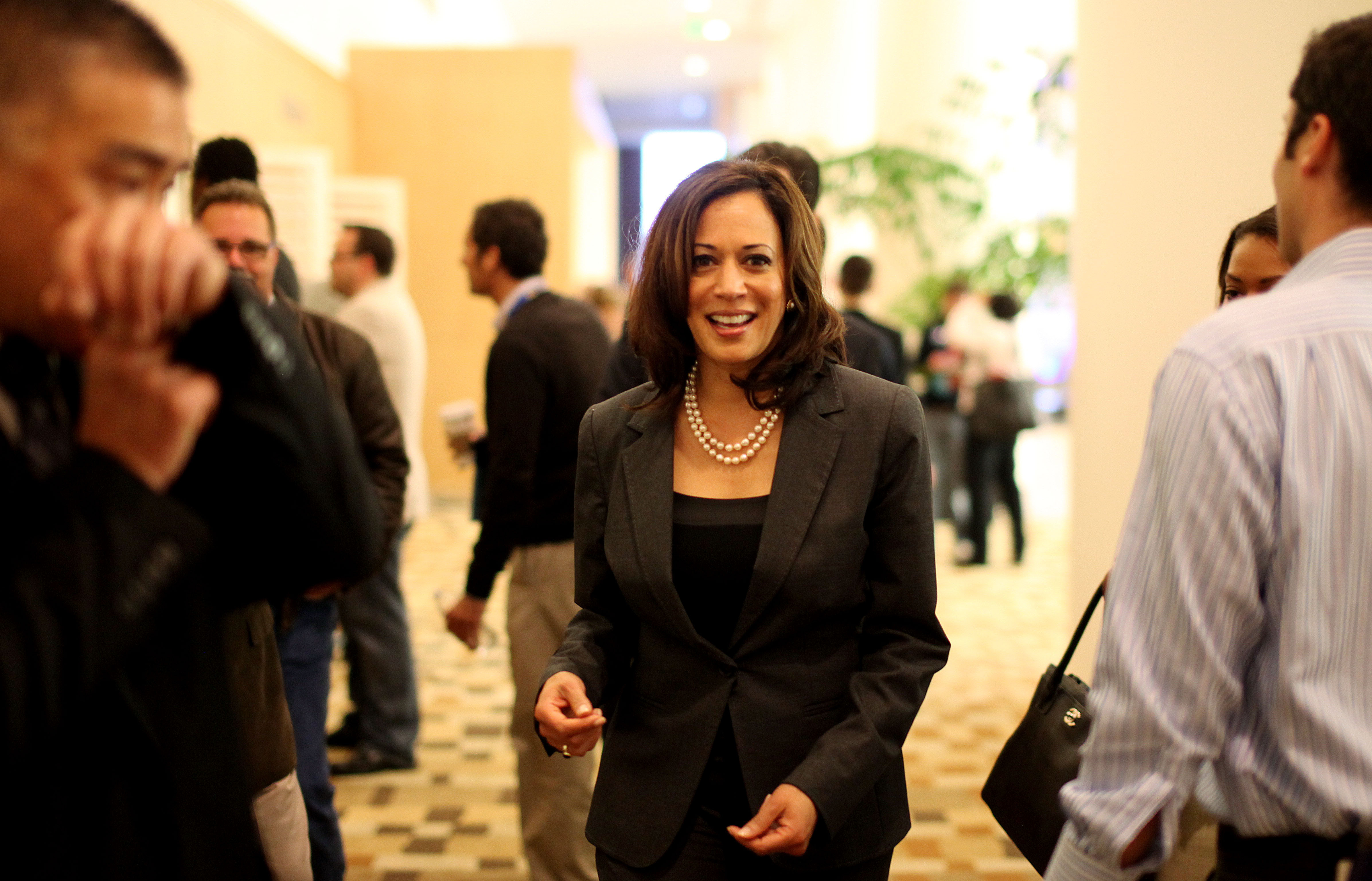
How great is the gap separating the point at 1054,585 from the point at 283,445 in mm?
7506

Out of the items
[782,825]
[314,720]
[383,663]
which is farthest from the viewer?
[383,663]

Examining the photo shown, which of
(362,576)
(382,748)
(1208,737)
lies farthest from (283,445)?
(382,748)

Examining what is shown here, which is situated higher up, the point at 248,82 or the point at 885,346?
the point at 248,82

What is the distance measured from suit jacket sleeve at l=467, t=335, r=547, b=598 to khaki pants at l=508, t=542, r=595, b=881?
106mm

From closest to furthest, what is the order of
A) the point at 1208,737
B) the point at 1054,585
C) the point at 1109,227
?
the point at 1208,737
the point at 1109,227
the point at 1054,585

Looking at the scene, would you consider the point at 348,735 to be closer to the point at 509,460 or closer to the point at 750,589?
the point at 509,460

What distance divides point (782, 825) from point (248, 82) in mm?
8447

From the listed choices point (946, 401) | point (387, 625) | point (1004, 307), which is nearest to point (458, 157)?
point (946, 401)

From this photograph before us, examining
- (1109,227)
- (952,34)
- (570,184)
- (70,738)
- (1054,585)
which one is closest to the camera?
(70,738)

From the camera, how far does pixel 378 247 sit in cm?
501

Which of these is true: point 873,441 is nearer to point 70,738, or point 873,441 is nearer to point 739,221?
point 739,221

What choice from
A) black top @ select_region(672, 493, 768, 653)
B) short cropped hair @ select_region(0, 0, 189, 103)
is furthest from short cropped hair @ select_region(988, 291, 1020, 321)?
short cropped hair @ select_region(0, 0, 189, 103)

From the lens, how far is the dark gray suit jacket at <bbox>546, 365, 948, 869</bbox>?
169 cm

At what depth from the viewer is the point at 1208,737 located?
118cm
